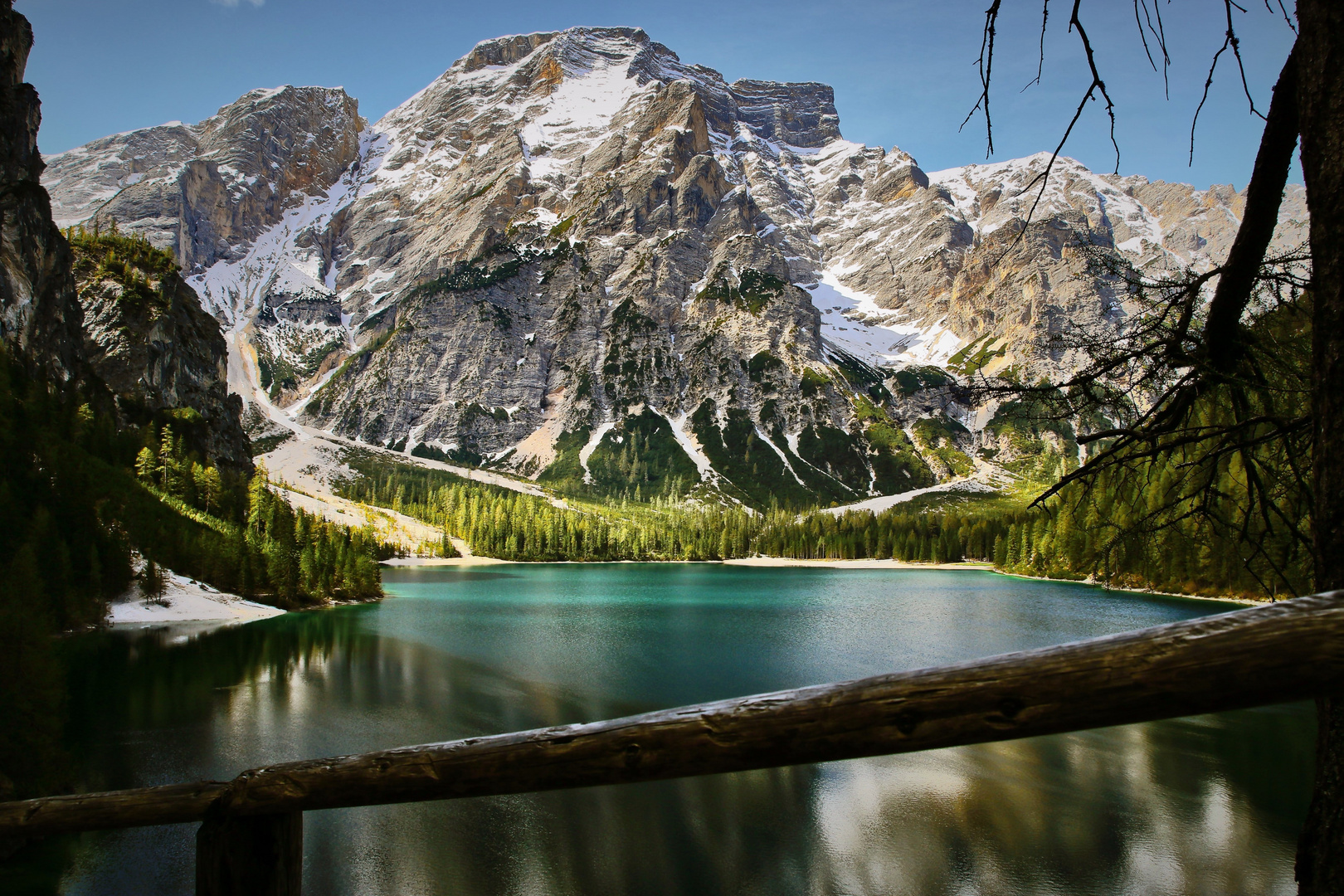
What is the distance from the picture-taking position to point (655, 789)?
16.2 m

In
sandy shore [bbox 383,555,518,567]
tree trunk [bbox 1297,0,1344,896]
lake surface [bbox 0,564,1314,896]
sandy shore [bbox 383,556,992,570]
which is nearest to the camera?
tree trunk [bbox 1297,0,1344,896]

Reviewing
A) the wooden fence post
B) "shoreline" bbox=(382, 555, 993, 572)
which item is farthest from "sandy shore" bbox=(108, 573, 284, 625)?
"shoreline" bbox=(382, 555, 993, 572)

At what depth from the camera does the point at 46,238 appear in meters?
61.1

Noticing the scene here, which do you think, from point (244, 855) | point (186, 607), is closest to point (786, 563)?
point (186, 607)

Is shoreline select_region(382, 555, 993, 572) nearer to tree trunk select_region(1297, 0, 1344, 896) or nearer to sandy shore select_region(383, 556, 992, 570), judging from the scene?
sandy shore select_region(383, 556, 992, 570)

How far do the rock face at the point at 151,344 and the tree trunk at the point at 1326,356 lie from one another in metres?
92.7

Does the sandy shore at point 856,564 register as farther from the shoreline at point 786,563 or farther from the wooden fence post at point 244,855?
the wooden fence post at point 244,855

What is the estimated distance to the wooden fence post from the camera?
2324mm

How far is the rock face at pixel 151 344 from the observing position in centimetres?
8369

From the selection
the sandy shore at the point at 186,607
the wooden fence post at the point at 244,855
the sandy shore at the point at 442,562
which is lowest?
the sandy shore at the point at 442,562

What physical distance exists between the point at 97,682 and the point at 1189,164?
33295mm

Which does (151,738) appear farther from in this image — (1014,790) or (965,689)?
(965,689)

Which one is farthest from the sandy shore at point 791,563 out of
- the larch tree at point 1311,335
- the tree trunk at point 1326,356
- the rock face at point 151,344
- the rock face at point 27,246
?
the tree trunk at point 1326,356

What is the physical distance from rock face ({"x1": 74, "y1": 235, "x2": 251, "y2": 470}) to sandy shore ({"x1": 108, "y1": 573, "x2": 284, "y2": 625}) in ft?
137
